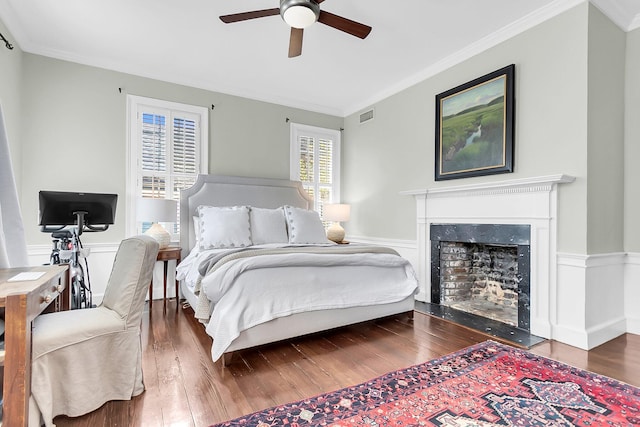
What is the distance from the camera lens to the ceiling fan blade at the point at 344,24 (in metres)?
2.44

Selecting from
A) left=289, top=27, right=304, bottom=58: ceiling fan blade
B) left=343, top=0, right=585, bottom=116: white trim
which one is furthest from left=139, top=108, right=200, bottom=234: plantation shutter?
left=343, top=0, right=585, bottom=116: white trim

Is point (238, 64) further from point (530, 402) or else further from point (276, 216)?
point (530, 402)

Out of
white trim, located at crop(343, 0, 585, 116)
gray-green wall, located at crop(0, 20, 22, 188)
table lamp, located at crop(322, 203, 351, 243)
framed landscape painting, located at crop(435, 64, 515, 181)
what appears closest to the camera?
white trim, located at crop(343, 0, 585, 116)

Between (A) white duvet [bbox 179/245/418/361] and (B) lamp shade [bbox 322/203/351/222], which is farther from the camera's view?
(B) lamp shade [bbox 322/203/351/222]

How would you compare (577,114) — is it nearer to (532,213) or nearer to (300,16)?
(532,213)

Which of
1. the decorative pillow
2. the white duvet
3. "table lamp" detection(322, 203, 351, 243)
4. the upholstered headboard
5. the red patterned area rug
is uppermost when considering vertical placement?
the upholstered headboard

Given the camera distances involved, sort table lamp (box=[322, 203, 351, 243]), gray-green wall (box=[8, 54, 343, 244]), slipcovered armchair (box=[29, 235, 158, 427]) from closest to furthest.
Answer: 1. slipcovered armchair (box=[29, 235, 158, 427])
2. gray-green wall (box=[8, 54, 343, 244])
3. table lamp (box=[322, 203, 351, 243])

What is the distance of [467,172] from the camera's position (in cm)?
346

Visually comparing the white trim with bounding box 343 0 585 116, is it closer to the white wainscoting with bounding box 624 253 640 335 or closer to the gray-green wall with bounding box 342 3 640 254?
the gray-green wall with bounding box 342 3 640 254

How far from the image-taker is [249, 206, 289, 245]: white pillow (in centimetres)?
381

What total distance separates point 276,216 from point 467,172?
7.41 ft

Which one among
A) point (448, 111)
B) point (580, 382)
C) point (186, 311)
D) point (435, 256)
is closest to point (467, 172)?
point (448, 111)

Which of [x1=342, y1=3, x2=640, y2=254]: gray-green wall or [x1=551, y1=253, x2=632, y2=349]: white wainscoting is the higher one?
[x1=342, y1=3, x2=640, y2=254]: gray-green wall

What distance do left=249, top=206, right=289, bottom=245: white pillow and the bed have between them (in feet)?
0.04
